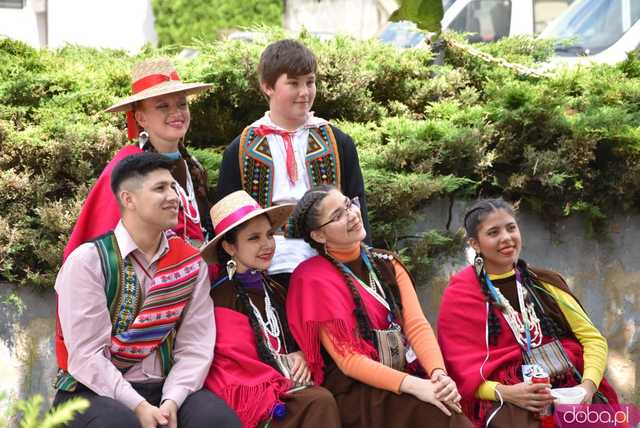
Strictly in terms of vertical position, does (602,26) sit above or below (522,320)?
above

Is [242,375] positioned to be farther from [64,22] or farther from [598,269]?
[64,22]

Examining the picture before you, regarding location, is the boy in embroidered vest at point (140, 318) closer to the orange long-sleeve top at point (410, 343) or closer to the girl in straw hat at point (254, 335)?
the girl in straw hat at point (254, 335)

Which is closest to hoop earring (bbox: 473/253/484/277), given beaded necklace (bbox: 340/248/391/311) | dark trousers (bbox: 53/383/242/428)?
beaded necklace (bbox: 340/248/391/311)

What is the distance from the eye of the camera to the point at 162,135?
4.01m

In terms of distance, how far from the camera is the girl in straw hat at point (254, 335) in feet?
11.5

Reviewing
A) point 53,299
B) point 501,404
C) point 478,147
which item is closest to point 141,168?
point 53,299

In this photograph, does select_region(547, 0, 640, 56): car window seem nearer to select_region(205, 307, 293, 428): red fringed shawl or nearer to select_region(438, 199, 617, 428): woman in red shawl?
select_region(438, 199, 617, 428): woman in red shawl

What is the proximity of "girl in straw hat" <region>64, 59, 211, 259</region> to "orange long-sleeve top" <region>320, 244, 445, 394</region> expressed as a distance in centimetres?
68

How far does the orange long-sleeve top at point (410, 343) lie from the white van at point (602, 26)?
690cm

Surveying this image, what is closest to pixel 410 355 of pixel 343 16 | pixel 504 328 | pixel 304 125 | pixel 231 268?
pixel 504 328

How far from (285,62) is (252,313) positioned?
3.85 feet

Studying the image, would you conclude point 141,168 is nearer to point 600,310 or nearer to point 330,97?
point 330,97

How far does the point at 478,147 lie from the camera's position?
534 cm

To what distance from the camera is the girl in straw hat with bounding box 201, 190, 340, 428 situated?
3502 millimetres
